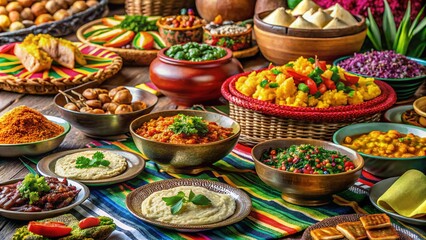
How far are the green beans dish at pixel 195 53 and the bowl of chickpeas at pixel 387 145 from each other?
1079 mm

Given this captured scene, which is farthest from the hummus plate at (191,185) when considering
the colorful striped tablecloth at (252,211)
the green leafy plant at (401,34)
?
the green leafy plant at (401,34)

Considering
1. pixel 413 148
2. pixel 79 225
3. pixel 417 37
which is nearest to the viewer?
pixel 79 225

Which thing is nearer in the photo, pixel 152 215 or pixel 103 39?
pixel 152 215

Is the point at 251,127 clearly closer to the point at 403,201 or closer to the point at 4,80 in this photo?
the point at 403,201

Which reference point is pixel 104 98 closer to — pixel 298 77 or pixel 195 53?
pixel 195 53

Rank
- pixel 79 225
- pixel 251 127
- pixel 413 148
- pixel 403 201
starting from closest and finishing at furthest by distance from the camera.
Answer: pixel 79 225
pixel 403 201
pixel 413 148
pixel 251 127

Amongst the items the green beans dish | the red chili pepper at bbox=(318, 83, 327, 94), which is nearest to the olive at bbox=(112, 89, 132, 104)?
the green beans dish

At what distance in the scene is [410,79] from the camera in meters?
3.80

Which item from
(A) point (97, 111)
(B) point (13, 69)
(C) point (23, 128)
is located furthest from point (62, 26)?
(C) point (23, 128)

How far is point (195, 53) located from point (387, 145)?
4.41 ft

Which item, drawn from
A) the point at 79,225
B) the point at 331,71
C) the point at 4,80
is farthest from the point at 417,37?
the point at 79,225

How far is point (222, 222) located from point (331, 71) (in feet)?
3.79

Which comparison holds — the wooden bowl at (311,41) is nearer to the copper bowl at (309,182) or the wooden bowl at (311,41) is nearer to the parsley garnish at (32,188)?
the copper bowl at (309,182)

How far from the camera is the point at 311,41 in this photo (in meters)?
4.15
